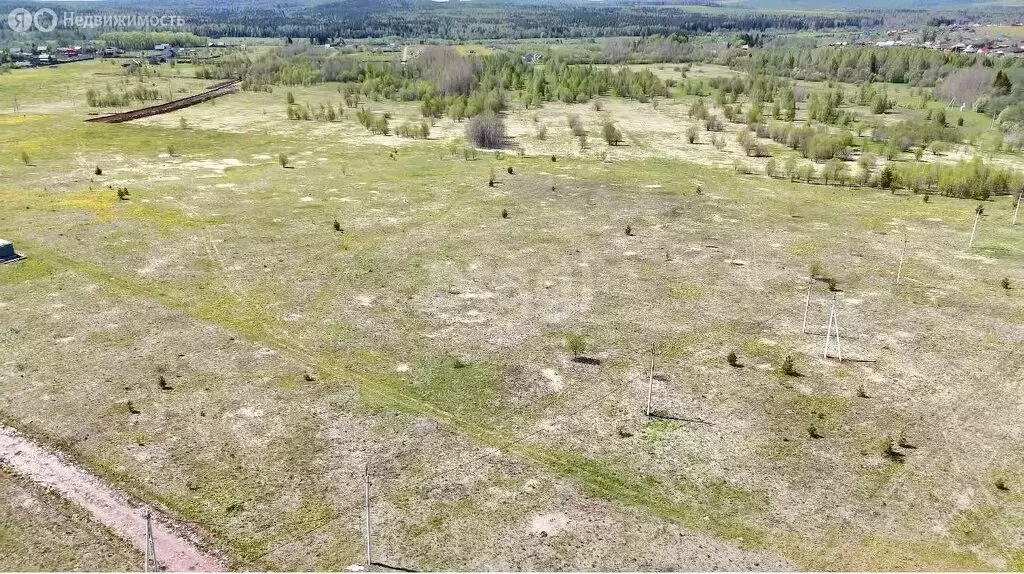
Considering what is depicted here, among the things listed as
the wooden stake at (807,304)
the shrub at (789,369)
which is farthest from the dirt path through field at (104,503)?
the wooden stake at (807,304)

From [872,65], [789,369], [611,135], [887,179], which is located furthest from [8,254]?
[872,65]

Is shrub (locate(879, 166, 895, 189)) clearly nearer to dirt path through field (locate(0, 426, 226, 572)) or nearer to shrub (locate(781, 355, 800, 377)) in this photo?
shrub (locate(781, 355, 800, 377))

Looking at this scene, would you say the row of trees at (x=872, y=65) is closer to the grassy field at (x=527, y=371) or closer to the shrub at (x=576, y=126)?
the shrub at (x=576, y=126)

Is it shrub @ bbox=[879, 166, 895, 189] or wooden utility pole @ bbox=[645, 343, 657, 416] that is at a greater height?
shrub @ bbox=[879, 166, 895, 189]

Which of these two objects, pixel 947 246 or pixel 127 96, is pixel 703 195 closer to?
pixel 947 246

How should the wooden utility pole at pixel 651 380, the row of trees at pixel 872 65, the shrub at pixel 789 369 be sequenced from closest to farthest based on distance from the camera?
the wooden utility pole at pixel 651 380 < the shrub at pixel 789 369 < the row of trees at pixel 872 65

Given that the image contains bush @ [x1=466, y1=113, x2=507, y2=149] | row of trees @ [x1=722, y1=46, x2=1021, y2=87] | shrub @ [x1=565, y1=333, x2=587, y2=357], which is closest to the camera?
shrub @ [x1=565, y1=333, x2=587, y2=357]

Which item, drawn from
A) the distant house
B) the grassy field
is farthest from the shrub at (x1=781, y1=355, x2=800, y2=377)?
the distant house
